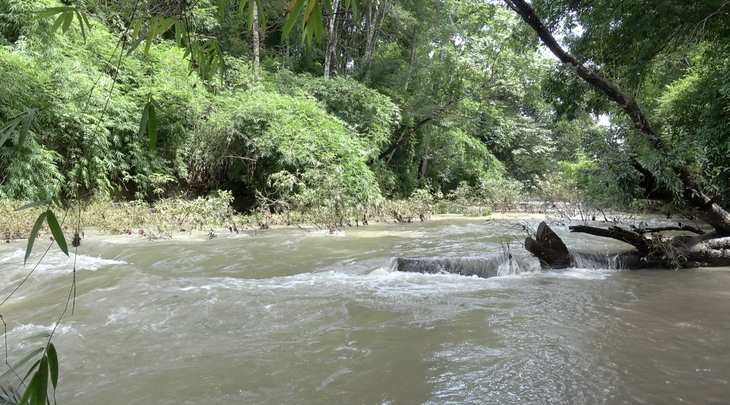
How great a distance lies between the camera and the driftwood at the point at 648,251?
5.60 m

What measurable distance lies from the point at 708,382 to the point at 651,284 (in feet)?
9.29

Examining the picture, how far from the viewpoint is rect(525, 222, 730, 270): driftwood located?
5.60 metres

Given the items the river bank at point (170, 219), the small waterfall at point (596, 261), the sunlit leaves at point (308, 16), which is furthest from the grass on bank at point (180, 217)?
the sunlit leaves at point (308, 16)

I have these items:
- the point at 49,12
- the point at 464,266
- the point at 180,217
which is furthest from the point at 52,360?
the point at 180,217

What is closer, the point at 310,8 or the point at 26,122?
the point at 310,8

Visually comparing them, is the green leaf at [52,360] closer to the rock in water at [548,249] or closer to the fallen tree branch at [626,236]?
the rock in water at [548,249]

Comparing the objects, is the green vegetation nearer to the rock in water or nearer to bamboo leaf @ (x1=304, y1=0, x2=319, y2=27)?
bamboo leaf @ (x1=304, y1=0, x2=319, y2=27)

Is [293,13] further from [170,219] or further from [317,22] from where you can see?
[170,219]

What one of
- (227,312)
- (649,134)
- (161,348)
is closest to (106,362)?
(161,348)

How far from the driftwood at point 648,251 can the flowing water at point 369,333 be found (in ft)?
0.83

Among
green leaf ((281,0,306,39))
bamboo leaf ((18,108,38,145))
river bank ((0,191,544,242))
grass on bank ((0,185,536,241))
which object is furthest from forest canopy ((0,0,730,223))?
river bank ((0,191,544,242))

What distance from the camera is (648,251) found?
5738 mm

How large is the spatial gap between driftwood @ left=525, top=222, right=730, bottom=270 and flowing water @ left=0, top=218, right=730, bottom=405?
10.0 inches

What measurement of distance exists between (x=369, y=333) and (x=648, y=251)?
15.4ft
